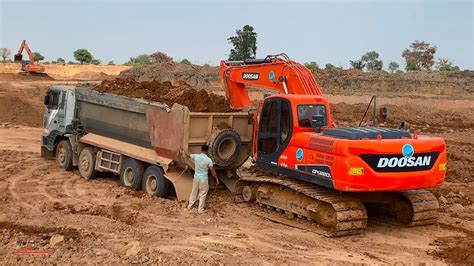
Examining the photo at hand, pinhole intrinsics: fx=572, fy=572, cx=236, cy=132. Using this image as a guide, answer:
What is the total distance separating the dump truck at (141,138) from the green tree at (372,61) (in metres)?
50.5

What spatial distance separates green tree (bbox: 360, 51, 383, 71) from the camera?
213 feet

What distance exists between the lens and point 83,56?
8419 centimetres

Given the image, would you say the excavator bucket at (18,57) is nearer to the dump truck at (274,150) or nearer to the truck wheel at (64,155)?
the truck wheel at (64,155)

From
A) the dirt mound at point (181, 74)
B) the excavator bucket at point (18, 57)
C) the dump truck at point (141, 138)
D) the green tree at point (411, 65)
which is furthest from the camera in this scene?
the green tree at point (411, 65)

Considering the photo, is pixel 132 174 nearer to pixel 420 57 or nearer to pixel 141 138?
pixel 141 138

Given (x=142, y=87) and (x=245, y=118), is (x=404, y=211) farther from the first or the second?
(x=142, y=87)

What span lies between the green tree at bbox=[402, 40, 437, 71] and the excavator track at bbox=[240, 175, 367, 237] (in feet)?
164

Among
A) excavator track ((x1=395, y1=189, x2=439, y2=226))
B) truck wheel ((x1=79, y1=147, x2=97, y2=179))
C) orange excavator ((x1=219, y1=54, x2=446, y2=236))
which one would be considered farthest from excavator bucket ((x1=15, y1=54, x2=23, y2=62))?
excavator track ((x1=395, y1=189, x2=439, y2=226))

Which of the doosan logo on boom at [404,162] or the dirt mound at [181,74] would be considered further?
the dirt mound at [181,74]

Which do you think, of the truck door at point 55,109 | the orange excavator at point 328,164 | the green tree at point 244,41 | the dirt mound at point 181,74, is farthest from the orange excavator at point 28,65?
the orange excavator at point 328,164

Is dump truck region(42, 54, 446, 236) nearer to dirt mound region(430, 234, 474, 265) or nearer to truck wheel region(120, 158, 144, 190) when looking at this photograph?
truck wheel region(120, 158, 144, 190)

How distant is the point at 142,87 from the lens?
43.4 ft

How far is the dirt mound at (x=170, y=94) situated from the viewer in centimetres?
1159

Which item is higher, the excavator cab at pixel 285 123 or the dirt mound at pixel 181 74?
the dirt mound at pixel 181 74
